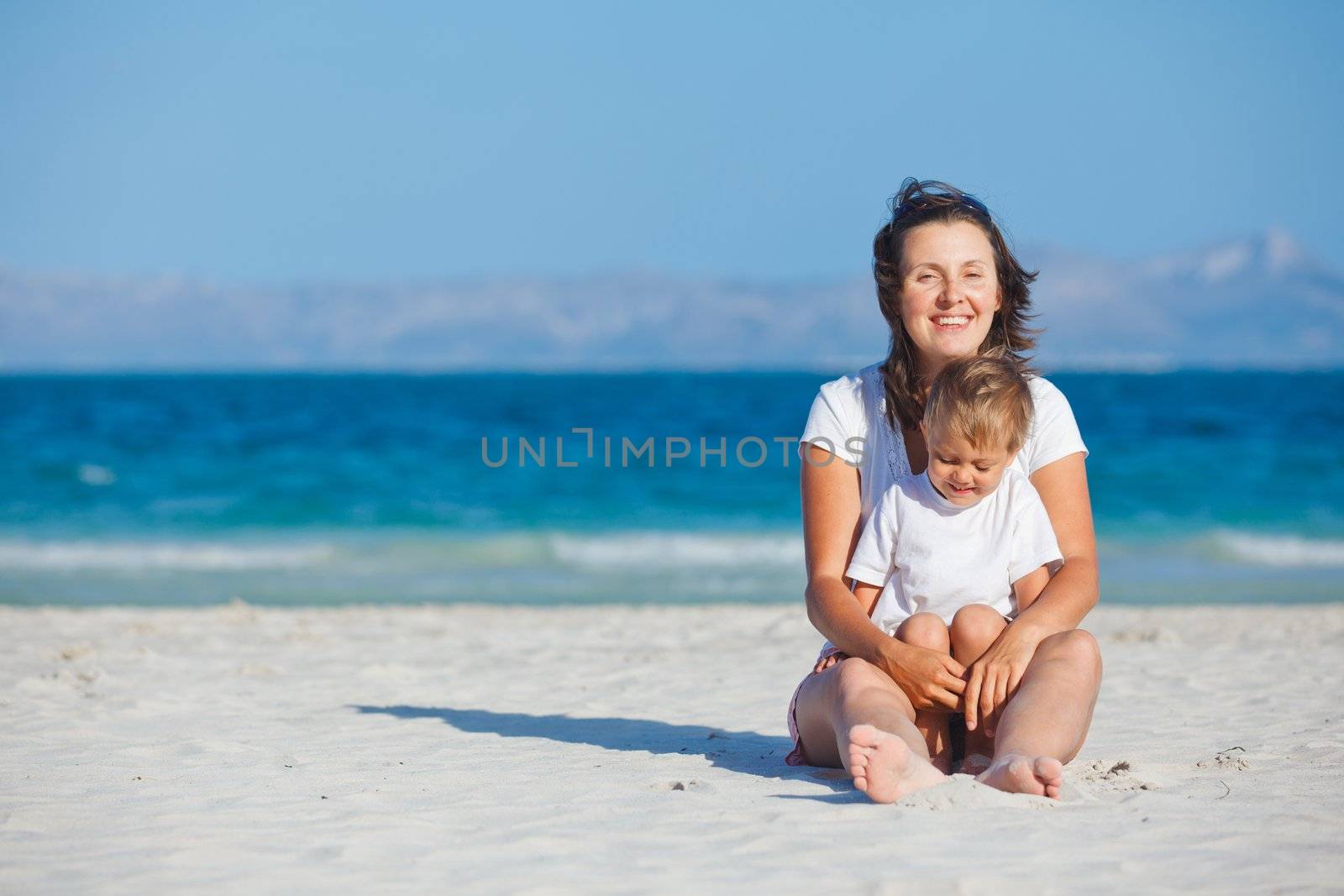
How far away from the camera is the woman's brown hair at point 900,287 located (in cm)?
358

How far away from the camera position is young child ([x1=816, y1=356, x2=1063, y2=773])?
324 centimetres

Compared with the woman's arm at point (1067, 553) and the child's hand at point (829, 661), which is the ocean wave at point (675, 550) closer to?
the child's hand at point (829, 661)

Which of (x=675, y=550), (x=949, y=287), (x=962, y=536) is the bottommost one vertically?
(x=675, y=550)

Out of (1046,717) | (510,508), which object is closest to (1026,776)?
(1046,717)

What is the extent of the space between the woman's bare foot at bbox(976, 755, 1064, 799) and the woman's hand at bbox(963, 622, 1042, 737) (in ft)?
0.48

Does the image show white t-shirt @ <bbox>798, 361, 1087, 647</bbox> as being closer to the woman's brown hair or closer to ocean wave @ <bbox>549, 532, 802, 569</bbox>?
the woman's brown hair

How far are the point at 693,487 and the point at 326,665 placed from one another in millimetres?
10974

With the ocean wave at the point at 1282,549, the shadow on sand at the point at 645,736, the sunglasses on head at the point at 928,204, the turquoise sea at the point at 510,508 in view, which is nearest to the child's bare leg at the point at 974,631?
the shadow on sand at the point at 645,736

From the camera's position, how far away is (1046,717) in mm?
3141

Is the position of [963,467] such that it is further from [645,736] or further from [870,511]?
[645,736]

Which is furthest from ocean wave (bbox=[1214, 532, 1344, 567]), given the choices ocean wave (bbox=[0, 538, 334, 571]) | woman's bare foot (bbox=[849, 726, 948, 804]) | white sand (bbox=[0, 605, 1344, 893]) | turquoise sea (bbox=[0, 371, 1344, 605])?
woman's bare foot (bbox=[849, 726, 948, 804])

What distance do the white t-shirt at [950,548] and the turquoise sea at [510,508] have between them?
6.95 m

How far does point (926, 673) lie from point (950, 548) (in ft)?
1.04

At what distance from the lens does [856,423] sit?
3.64 meters
